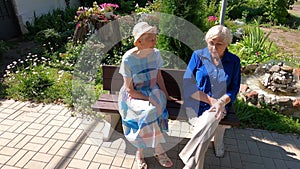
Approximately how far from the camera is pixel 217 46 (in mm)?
2191

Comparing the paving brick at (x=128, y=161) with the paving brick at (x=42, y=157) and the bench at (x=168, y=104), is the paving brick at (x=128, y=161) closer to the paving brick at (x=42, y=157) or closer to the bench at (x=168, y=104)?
the bench at (x=168, y=104)

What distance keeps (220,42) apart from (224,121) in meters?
0.79

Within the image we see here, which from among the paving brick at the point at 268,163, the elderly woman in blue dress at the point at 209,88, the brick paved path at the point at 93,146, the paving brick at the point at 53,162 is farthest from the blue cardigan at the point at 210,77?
the paving brick at the point at 53,162

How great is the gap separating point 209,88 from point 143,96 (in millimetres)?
662

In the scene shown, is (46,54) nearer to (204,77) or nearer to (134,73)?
(134,73)

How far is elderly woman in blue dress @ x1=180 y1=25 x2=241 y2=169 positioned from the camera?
85.7 inches

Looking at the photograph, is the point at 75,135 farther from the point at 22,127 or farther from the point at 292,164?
the point at 292,164

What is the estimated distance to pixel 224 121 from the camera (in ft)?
7.75

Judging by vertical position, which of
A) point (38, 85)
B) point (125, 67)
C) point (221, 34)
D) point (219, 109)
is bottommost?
point (38, 85)

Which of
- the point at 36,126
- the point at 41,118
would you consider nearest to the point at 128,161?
the point at 36,126

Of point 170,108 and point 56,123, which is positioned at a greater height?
point 170,108

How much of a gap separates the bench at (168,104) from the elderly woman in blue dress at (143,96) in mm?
187

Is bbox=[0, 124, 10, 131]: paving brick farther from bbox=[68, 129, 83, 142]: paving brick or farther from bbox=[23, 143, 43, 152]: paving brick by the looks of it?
bbox=[68, 129, 83, 142]: paving brick

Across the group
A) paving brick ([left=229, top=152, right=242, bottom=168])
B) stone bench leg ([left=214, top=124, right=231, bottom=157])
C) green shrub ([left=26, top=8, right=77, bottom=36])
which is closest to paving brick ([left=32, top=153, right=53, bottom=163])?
stone bench leg ([left=214, top=124, right=231, bottom=157])
